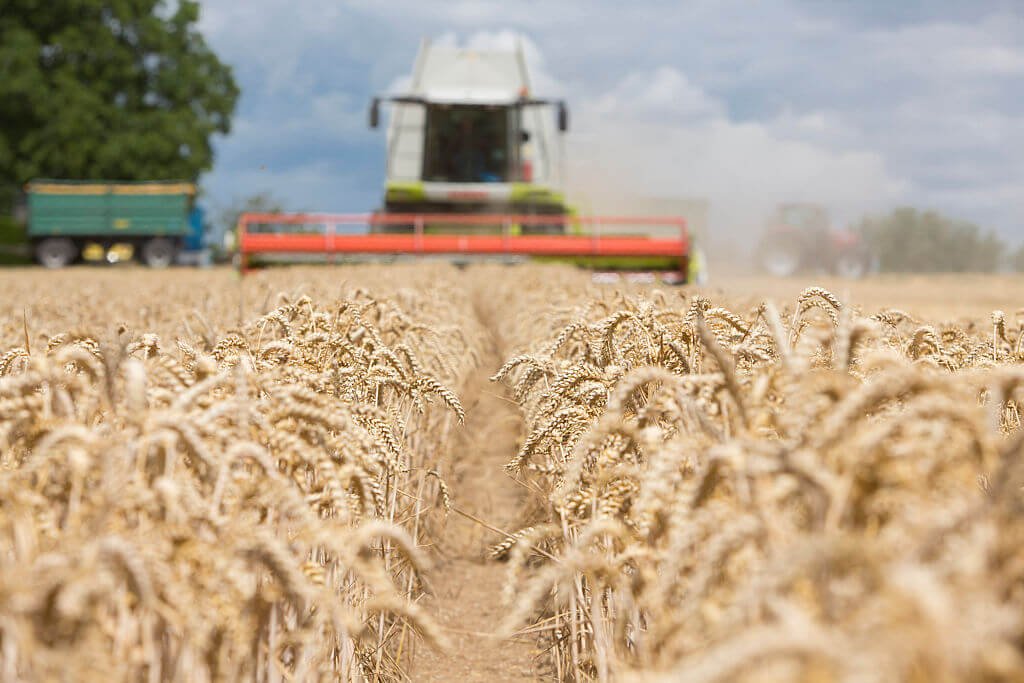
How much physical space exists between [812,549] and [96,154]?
40819 mm

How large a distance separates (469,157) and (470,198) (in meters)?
0.95

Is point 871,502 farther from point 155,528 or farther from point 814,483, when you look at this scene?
point 155,528

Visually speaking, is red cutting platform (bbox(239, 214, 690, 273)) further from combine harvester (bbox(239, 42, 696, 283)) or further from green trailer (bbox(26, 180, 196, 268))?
green trailer (bbox(26, 180, 196, 268))

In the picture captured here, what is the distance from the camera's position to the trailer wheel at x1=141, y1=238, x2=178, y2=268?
31.8m

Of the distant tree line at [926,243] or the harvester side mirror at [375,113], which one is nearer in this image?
the harvester side mirror at [375,113]

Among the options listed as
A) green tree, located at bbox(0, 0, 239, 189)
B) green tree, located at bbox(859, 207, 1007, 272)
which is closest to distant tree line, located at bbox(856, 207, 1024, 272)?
green tree, located at bbox(859, 207, 1007, 272)

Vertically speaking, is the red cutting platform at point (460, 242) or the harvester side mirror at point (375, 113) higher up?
the harvester side mirror at point (375, 113)

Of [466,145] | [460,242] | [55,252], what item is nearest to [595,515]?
[460,242]

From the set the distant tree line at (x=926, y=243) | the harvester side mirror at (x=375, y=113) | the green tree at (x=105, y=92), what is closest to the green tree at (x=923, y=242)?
the distant tree line at (x=926, y=243)

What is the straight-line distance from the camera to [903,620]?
3.78ft

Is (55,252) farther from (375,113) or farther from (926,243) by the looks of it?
(926,243)

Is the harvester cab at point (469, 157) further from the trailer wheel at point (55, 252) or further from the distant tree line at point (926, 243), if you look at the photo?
the distant tree line at point (926, 243)

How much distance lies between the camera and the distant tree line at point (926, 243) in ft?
224

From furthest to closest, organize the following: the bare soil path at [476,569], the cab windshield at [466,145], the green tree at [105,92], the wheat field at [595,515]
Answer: the green tree at [105,92] < the cab windshield at [466,145] < the bare soil path at [476,569] < the wheat field at [595,515]
